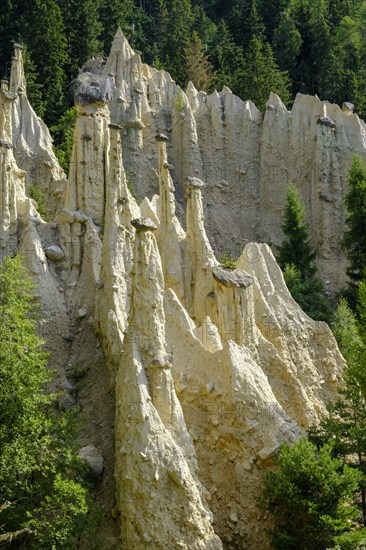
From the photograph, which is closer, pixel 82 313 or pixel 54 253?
pixel 82 313

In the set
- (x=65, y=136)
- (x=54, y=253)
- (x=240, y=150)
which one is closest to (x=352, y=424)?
(x=54, y=253)

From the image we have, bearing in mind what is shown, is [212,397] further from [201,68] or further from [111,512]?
[201,68]

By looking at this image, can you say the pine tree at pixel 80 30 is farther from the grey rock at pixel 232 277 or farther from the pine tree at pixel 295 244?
the grey rock at pixel 232 277

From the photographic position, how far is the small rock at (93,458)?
753 inches

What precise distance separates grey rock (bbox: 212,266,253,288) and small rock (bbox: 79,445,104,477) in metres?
5.31

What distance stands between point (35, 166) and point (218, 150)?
879 centimetres

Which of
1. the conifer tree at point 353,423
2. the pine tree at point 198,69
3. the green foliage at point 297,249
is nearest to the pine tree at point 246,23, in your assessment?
the pine tree at point 198,69

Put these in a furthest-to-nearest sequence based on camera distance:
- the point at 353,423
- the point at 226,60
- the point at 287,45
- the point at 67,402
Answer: the point at 287,45 → the point at 226,60 → the point at 67,402 → the point at 353,423

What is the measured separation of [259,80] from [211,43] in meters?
13.1

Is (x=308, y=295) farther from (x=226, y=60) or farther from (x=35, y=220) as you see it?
(x=226, y=60)

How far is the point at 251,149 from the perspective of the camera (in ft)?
118

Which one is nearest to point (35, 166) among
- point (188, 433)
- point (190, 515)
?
point (188, 433)

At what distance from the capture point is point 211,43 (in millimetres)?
55500

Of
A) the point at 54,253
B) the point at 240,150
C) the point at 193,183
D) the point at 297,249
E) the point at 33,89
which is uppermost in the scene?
the point at 33,89
